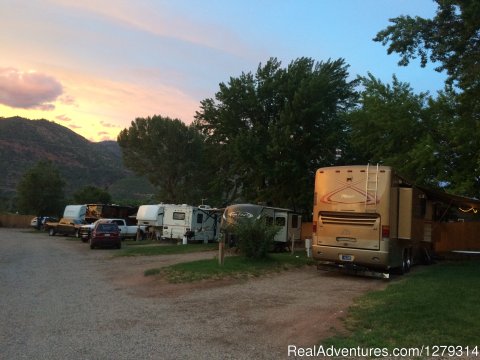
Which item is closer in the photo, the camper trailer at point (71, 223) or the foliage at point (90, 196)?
the camper trailer at point (71, 223)

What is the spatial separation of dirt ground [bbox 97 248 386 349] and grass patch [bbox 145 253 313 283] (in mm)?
446

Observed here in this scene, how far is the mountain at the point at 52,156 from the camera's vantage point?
84.8 m

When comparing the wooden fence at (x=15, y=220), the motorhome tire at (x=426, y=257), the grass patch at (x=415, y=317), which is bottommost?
the wooden fence at (x=15, y=220)

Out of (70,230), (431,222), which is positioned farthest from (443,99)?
(70,230)

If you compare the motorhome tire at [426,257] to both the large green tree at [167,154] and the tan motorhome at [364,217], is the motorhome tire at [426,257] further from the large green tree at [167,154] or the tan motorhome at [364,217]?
the large green tree at [167,154]

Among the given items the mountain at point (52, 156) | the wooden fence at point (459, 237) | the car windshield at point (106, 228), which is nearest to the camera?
the wooden fence at point (459, 237)

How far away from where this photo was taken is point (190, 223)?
31.3m

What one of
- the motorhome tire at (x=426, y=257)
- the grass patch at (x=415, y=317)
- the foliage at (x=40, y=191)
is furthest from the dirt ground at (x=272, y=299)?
the foliage at (x=40, y=191)

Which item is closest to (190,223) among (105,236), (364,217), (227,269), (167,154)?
(105,236)

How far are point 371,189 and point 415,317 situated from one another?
6473 mm

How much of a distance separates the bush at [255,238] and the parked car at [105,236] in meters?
12.9

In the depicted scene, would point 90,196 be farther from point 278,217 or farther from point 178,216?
point 278,217

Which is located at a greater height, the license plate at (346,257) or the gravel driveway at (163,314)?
the license plate at (346,257)

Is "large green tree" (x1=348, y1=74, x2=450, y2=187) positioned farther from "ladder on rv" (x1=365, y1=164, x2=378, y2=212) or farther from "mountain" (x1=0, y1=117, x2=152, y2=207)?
"mountain" (x1=0, y1=117, x2=152, y2=207)
